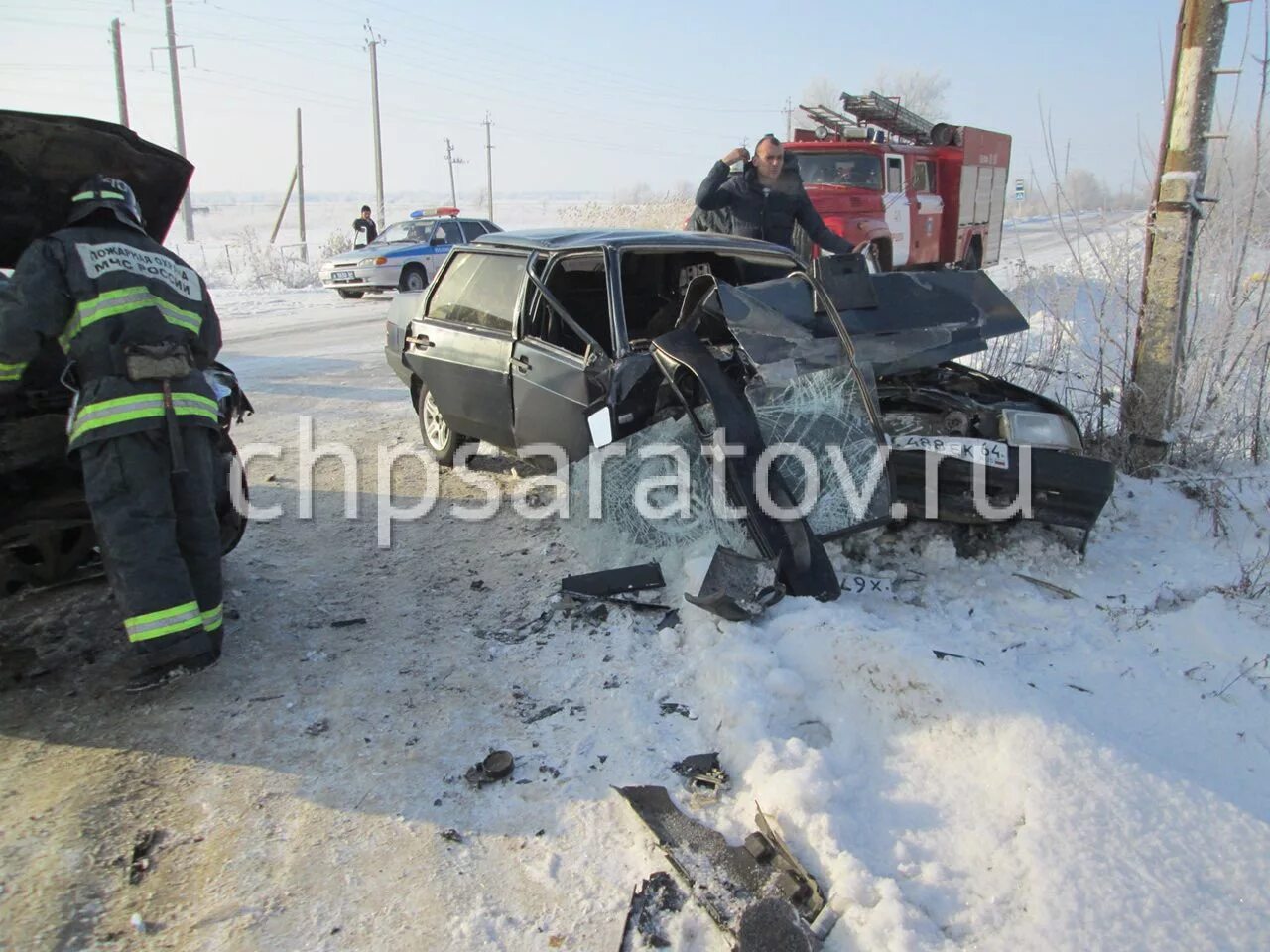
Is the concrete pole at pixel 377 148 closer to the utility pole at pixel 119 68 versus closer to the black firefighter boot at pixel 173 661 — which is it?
the utility pole at pixel 119 68

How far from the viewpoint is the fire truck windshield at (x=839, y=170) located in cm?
1172

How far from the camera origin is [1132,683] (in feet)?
10.3

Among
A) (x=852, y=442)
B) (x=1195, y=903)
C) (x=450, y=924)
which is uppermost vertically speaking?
(x=852, y=442)

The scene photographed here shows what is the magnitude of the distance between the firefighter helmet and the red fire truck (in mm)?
7407

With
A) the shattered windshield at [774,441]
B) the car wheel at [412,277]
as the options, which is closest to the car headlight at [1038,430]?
the shattered windshield at [774,441]

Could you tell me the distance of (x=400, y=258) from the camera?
16.0m

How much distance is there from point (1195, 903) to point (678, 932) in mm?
1202

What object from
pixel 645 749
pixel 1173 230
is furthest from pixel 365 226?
pixel 645 749

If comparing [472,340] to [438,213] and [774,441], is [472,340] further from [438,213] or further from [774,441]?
[438,213]

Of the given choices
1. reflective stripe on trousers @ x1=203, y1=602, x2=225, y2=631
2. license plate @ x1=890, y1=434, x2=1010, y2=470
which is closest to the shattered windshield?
license plate @ x1=890, y1=434, x2=1010, y2=470

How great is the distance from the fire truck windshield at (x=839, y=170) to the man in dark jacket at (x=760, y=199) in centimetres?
551

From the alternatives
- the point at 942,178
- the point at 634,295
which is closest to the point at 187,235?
the point at 942,178

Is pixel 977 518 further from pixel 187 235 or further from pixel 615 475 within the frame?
pixel 187 235

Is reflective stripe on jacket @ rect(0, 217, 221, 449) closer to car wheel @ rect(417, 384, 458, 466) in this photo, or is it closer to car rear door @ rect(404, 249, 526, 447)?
car rear door @ rect(404, 249, 526, 447)
